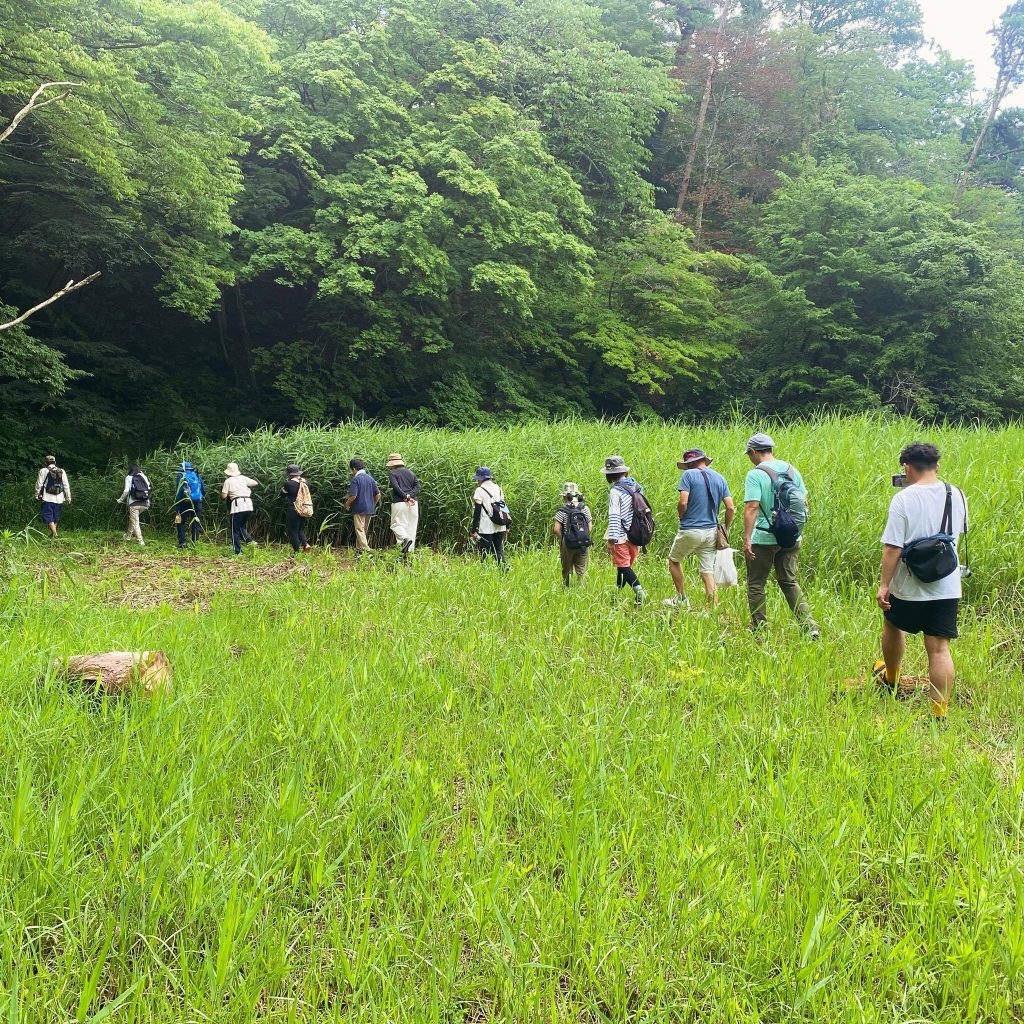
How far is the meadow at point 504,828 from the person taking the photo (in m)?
1.85

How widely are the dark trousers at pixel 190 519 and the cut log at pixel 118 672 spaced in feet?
25.3

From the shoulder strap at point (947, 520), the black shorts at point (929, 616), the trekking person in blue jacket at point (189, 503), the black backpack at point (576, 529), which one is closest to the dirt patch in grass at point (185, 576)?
the trekking person in blue jacket at point (189, 503)

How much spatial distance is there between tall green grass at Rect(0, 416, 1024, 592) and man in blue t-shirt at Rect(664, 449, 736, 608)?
1.73 metres

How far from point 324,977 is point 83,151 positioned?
45.2ft

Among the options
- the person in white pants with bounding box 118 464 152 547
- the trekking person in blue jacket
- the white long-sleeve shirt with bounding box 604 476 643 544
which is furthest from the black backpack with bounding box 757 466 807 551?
the person in white pants with bounding box 118 464 152 547

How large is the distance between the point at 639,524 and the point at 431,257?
41.1 ft

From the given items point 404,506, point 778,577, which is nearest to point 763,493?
point 778,577

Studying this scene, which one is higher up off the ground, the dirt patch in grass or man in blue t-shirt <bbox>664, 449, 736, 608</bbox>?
man in blue t-shirt <bbox>664, 449, 736, 608</bbox>

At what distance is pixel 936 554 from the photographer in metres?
3.67

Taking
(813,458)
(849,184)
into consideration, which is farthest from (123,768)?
(849,184)

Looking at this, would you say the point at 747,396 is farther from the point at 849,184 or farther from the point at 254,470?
the point at 254,470

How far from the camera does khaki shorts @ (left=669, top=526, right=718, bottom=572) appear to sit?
599 centimetres

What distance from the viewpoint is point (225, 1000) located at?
178cm

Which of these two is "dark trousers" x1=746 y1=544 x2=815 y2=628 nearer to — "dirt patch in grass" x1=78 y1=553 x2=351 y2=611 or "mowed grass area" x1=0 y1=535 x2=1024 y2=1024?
"mowed grass area" x1=0 y1=535 x2=1024 y2=1024
